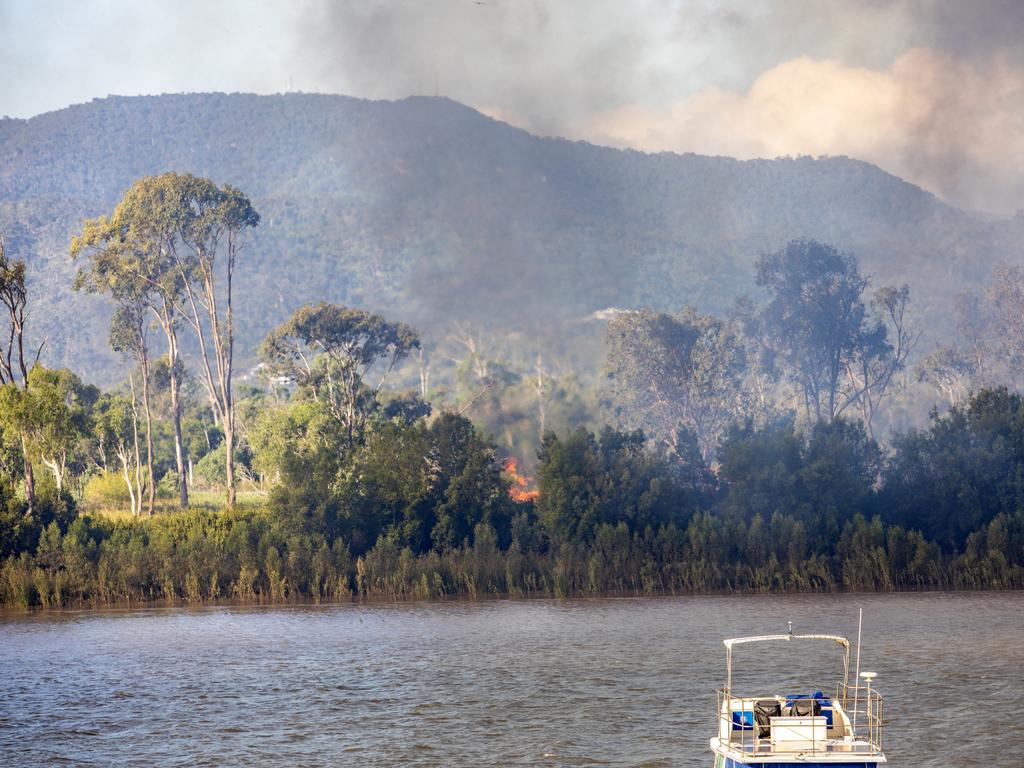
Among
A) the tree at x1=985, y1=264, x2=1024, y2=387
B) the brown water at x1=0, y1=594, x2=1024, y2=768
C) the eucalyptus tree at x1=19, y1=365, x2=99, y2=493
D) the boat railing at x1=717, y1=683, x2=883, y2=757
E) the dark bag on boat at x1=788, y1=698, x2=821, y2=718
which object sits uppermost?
the tree at x1=985, y1=264, x2=1024, y2=387

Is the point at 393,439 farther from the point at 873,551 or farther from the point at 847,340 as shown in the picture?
the point at 847,340

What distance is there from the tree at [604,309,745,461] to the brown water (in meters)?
71.5

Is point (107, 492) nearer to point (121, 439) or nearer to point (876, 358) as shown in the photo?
point (121, 439)

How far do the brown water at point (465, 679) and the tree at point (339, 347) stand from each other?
56.0m

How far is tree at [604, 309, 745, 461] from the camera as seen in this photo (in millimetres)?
142000

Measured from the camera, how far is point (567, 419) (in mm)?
110625

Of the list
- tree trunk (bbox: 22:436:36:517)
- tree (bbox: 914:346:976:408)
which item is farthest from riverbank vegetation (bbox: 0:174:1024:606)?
tree (bbox: 914:346:976:408)

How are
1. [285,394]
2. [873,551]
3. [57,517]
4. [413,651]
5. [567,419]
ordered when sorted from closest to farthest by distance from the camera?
[413,651] < [873,551] < [57,517] < [567,419] < [285,394]

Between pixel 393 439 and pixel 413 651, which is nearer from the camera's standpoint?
pixel 413 651

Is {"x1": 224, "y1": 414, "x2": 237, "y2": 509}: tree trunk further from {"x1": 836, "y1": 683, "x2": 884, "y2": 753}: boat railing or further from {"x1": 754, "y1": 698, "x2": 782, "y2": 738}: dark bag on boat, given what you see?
{"x1": 754, "y1": 698, "x2": 782, "y2": 738}: dark bag on boat

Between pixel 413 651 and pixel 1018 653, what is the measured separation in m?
23.4

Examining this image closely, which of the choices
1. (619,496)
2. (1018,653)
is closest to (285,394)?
(619,496)

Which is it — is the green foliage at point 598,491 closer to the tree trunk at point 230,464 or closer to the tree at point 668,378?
the tree trunk at point 230,464

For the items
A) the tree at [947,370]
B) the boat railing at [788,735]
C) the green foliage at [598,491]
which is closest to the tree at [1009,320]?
the tree at [947,370]
